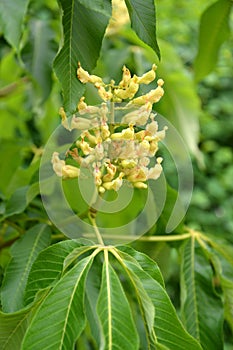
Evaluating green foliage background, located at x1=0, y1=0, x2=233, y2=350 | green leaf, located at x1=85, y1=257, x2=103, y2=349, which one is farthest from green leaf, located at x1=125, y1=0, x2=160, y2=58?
green leaf, located at x1=85, y1=257, x2=103, y2=349

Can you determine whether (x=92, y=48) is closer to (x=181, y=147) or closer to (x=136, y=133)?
(x=136, y=133)

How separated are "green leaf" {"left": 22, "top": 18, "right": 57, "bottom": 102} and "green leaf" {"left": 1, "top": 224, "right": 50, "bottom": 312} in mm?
364

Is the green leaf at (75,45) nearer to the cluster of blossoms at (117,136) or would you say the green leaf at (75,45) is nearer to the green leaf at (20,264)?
the cluster of blossoms at (117,136)

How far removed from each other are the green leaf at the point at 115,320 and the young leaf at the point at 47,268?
0.08 metres

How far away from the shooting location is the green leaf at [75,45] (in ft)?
2.19

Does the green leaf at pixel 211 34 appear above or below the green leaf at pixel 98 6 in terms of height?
below

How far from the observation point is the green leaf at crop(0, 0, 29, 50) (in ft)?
2.64

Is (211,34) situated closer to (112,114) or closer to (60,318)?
(112,114)

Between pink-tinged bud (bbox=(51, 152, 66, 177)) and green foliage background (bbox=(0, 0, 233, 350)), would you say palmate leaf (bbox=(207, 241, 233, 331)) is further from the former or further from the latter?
pink-tinged bud (bbox=(51, 152, 66, 177))

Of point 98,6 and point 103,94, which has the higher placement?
point 98,6

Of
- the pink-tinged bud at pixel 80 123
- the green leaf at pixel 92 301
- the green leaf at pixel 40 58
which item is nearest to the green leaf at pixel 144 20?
the pink-tinged bud at pixel 80 123

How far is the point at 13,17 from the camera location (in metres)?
0.81

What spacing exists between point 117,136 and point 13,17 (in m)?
0.25

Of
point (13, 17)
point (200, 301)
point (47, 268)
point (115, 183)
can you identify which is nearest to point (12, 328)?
point (47, 268)
